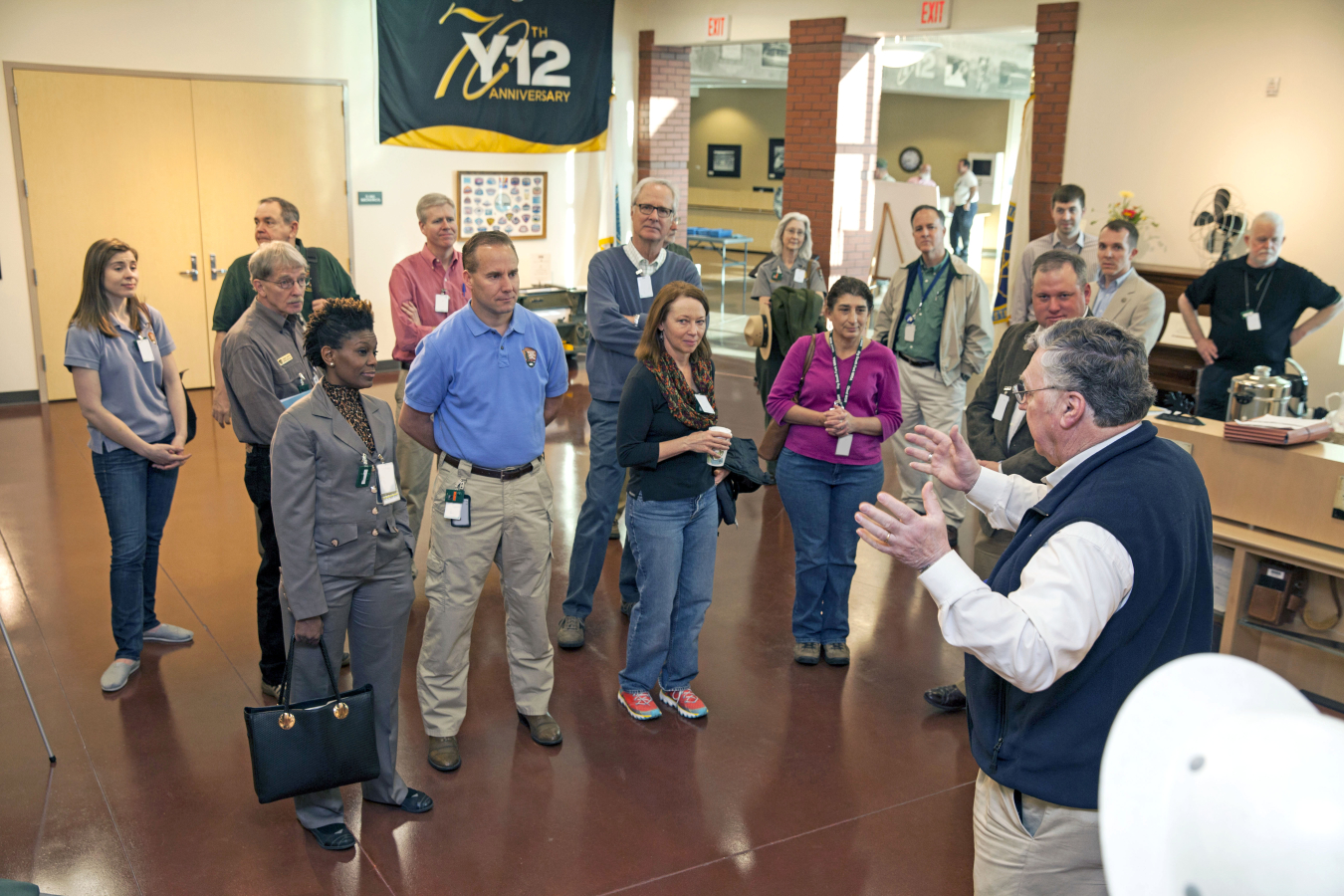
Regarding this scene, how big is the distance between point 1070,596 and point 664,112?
10.9m

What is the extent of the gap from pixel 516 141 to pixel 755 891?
30.4 ft

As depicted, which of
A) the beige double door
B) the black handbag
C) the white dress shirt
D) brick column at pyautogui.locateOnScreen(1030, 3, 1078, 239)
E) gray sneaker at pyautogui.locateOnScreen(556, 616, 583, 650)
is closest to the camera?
the white dress shirt

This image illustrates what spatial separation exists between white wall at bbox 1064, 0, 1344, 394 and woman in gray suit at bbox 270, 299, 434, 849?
6673mm

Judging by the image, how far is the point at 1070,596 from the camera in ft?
5.61

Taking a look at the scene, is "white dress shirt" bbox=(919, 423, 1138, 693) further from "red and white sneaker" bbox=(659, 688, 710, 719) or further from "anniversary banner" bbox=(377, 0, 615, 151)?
"anniversary banner" bbox=(377, 0, 615, 151)

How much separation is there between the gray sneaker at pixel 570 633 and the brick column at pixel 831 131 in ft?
22.1

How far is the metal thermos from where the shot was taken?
14.3 ft

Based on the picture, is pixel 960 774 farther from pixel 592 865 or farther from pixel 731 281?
pixel 731 281

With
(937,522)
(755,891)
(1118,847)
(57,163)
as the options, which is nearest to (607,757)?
(755,891)

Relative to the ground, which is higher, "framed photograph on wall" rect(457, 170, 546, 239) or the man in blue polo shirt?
"framed photograph on wall" rect(457, 170, 546, 239)

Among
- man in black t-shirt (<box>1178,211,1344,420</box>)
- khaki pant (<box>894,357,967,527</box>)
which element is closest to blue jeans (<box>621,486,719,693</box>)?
khaki pant (<box>894,357,967,527</box>)

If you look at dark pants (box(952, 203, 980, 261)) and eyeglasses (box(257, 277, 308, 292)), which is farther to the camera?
dark pants (box(952, 203, 980, 261))

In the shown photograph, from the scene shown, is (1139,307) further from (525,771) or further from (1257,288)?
(525,771)

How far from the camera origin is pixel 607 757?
11.5ft
